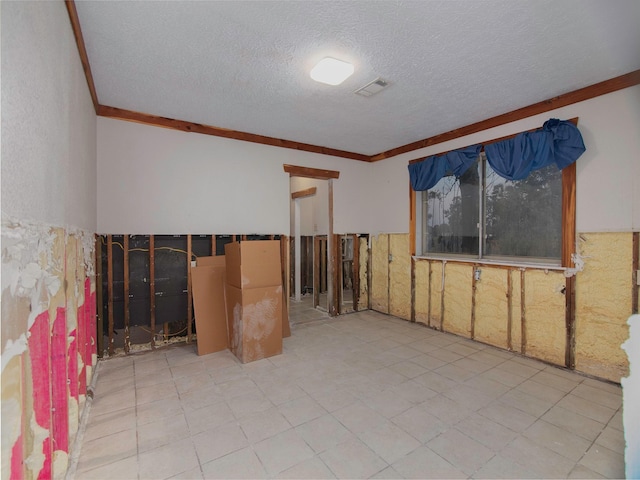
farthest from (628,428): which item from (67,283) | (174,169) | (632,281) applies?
(174,169)

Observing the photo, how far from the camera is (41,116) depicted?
4.36 feet

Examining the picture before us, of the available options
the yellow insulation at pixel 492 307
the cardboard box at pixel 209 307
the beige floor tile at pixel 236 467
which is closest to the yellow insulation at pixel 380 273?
the yellow insulation at pixel 492 307

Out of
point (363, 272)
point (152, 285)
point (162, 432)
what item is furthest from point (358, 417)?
point (363, 272)

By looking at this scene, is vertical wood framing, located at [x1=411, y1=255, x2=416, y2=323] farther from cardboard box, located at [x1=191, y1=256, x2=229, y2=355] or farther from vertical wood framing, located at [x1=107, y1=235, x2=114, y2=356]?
vertical wood framing, located at [x1=107, y1=235, x2=114, y2=356]

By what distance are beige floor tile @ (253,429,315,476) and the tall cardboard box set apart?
1243mm

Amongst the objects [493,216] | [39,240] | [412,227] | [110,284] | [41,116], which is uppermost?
[41,116]

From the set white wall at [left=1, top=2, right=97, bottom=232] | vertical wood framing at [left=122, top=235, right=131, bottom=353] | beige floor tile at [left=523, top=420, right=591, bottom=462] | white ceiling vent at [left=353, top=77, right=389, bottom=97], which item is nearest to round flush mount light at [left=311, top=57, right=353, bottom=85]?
white ceiling vent at [left=353, top=77, right=389, bottom=97]

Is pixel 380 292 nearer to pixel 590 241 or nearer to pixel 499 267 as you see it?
pixel 499 267

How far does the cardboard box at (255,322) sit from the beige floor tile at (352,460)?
1.51 meters

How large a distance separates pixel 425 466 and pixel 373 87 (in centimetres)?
297

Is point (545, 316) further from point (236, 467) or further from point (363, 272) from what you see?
point (236, 467)

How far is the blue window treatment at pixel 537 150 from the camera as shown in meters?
2.87

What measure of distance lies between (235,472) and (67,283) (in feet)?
4.83

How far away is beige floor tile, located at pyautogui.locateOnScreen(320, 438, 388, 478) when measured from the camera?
5.47 ft
